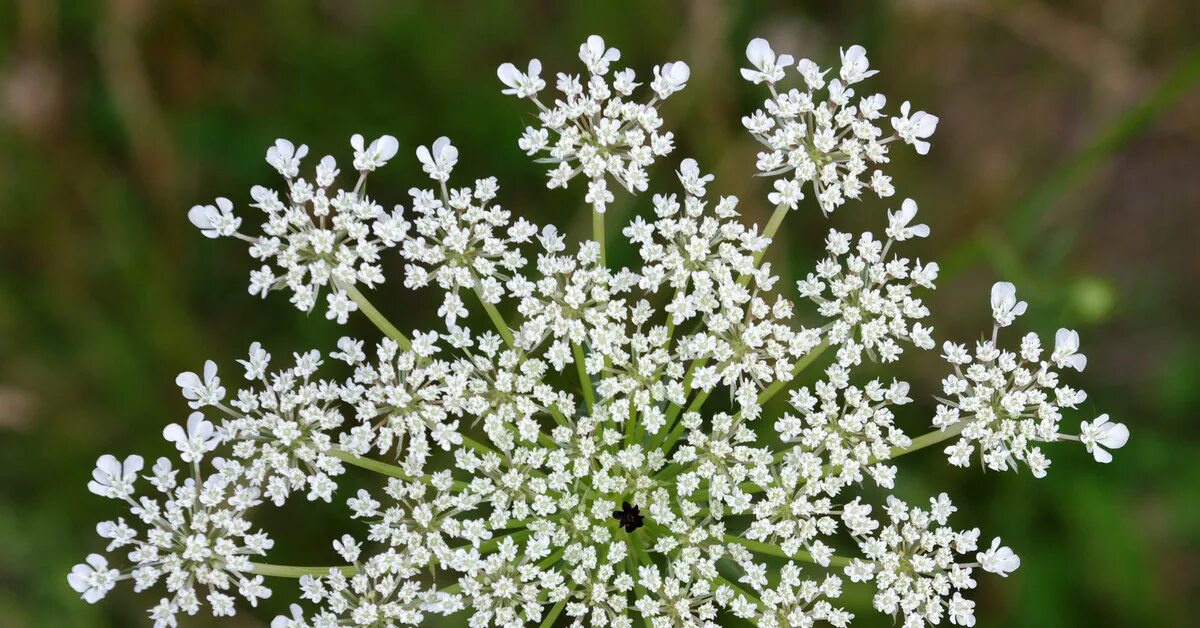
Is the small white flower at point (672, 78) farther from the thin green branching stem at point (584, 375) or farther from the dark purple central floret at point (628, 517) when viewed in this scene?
the dark purple central floret at point (628, 517)

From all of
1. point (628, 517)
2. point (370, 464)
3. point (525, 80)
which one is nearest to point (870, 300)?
point (628, 517)

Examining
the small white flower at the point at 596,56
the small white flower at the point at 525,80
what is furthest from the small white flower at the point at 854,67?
the small white flower at the point at 525,80

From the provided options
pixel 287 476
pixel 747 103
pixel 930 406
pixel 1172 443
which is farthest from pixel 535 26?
pixel 1172 443

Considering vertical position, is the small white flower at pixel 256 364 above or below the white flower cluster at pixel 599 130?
below

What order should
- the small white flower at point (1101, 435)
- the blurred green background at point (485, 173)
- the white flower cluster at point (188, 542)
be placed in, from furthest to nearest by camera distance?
the blurred green background at point (485, 173), the small white flower at point (1101, 435), the white flower cluster at point (188, 542)

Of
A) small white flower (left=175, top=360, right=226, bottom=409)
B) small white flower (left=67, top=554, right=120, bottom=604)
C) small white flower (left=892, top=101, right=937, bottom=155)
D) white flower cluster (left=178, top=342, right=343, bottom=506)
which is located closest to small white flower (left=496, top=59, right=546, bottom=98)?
white flower cluster (left=178, top=342, right=343, bottom=506)

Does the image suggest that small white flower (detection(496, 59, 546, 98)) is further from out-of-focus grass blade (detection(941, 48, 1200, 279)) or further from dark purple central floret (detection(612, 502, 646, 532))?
out-of-focus grass blade (detection(941, 48, 1200, 279))
